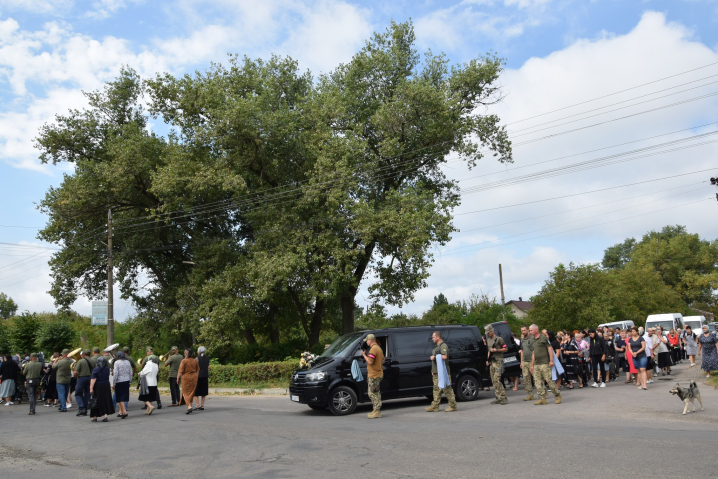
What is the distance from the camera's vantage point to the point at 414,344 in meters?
14.4

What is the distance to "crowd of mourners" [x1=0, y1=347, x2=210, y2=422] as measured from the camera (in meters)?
13.9

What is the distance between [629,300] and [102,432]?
50601 millimetres

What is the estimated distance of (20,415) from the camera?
16344 millimetres

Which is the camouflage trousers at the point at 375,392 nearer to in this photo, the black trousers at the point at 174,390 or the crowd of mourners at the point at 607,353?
the crowd of mourners at the point at 607,353

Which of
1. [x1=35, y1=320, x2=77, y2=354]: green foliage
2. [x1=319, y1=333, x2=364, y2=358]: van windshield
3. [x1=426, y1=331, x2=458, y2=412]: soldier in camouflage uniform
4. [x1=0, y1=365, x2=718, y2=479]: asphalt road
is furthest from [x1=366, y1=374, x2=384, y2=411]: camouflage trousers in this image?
[x1=35, y1=320, x2=77, y2=354]: green foliage

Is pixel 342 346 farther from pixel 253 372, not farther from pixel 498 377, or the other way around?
pixel 253 372

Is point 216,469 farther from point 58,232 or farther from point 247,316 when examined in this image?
point 58,232

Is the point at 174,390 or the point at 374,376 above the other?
the point at 374,376

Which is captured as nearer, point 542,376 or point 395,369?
point 542,376

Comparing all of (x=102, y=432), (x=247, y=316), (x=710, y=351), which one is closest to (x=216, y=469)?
(x=102, y=432)

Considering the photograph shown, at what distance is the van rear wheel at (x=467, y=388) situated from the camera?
1471 centimetres

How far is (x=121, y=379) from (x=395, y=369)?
6922mm

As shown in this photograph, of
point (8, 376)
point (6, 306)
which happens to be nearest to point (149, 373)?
point (8, 376)

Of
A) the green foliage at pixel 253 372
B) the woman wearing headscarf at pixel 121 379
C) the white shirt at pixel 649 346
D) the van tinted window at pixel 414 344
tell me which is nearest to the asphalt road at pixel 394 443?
the woman wearing headscarf at pixel 121 379
